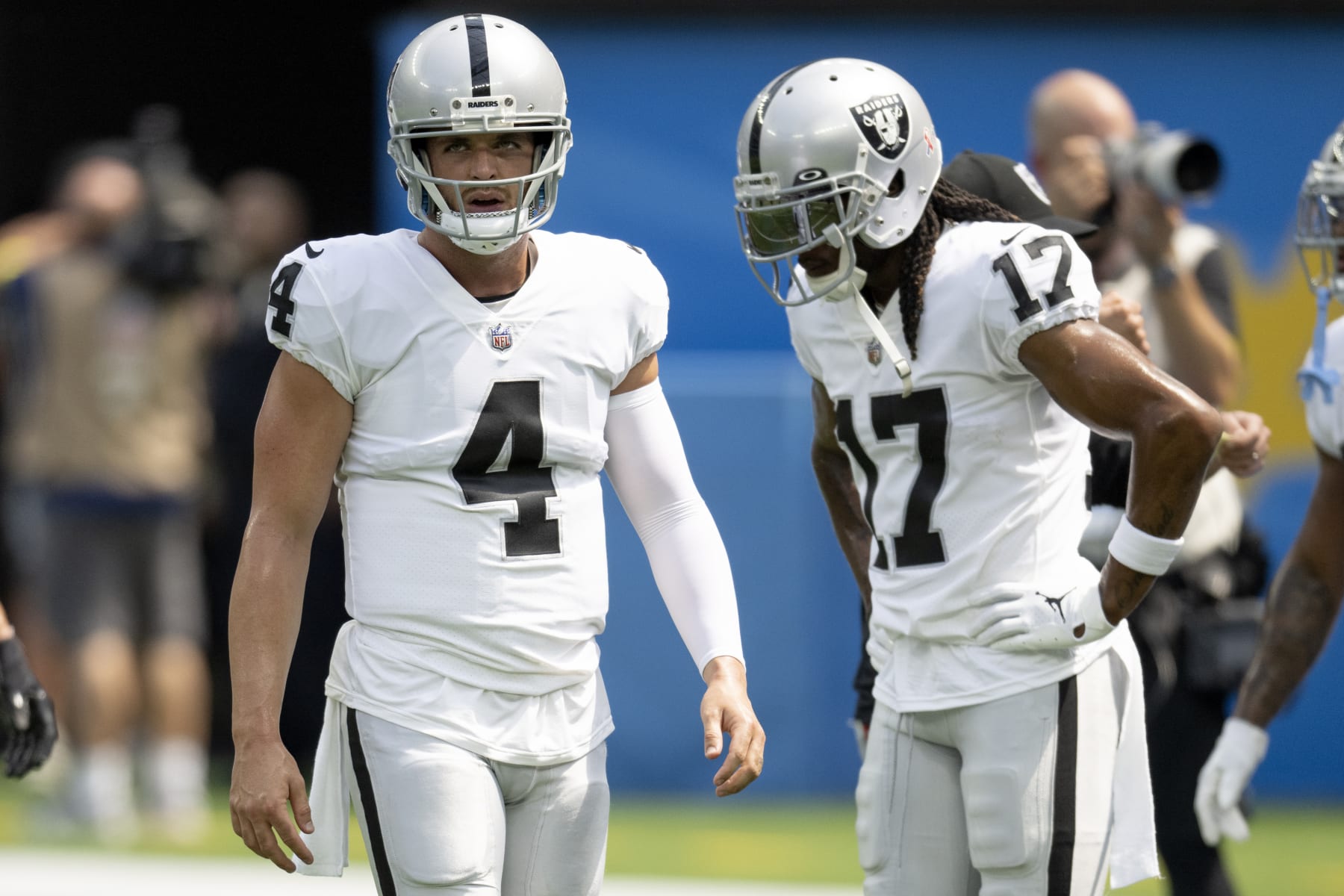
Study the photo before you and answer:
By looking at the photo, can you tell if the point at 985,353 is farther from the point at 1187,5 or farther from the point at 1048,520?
the point at 1187,5

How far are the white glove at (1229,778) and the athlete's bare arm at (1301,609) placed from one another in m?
0.03

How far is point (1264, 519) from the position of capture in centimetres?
729

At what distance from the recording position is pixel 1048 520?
3.22 meters

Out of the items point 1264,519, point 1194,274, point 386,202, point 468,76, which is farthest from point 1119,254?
point 386,202

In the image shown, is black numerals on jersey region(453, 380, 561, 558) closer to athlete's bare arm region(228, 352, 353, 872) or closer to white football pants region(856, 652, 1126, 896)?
athlete's bare arm region(228, 352, 353, 872)

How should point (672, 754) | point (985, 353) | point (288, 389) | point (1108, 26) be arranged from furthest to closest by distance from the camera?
point (1108, 26) < point (672, 754) < point (985, 353) < point (288, 389)

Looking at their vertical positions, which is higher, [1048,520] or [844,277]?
[844,277]

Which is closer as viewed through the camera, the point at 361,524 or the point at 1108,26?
the point at 361,524

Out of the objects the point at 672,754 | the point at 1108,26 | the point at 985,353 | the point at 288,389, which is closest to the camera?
the point at 288,389

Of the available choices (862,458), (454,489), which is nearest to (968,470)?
(862,458)

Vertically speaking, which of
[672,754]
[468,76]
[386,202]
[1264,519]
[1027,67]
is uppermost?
[468,76]

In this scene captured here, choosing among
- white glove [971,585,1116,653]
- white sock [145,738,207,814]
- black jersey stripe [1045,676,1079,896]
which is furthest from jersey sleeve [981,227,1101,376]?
white sock [145,738,207,814]

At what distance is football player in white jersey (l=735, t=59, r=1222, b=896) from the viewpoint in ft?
10.2

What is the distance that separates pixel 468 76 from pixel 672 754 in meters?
4.59
